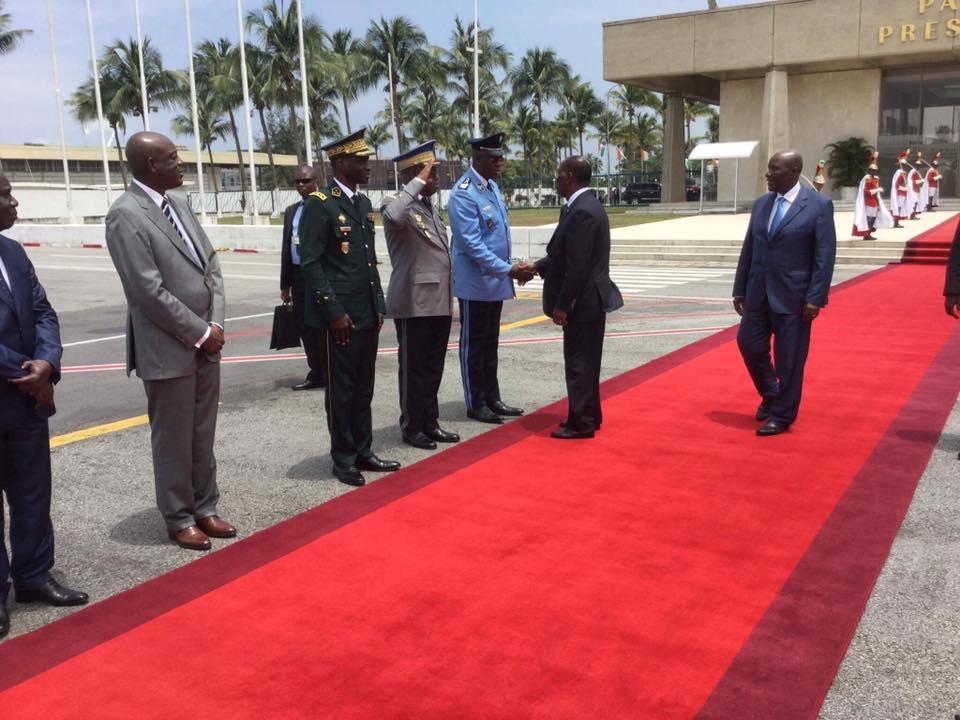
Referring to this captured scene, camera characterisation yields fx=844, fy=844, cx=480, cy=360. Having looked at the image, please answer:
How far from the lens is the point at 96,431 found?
6219 mm

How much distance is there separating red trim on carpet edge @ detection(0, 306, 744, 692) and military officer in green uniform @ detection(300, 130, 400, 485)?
0.32m

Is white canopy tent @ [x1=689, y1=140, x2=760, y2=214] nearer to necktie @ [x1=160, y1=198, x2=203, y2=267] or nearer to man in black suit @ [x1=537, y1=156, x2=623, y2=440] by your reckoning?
man in black suit @ [x1=537, y1=156, x2=623, y2=440]

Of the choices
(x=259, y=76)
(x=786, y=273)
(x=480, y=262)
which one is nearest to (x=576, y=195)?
(x=480, y=262)

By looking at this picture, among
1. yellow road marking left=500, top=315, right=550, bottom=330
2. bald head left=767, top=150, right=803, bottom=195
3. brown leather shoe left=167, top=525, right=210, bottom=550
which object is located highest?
bald head left=767, top=150, right=803, bottom=195

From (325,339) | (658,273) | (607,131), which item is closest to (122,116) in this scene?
(607,131)

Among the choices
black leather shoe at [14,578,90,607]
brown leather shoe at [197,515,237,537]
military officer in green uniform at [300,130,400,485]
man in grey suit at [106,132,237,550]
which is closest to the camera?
black leather shoe at [14,578,90,607]

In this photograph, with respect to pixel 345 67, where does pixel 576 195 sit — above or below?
below

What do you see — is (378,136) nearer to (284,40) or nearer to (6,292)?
(284,40)

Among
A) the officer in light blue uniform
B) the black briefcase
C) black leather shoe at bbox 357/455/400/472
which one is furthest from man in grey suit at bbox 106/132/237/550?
the black briefcase

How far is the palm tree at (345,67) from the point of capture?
47562 mm

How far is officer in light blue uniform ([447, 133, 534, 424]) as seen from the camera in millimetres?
5758

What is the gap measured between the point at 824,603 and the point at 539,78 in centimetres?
6260

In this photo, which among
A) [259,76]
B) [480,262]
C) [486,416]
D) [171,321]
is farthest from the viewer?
[259,76]

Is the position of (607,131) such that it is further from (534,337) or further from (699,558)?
(699,558)
